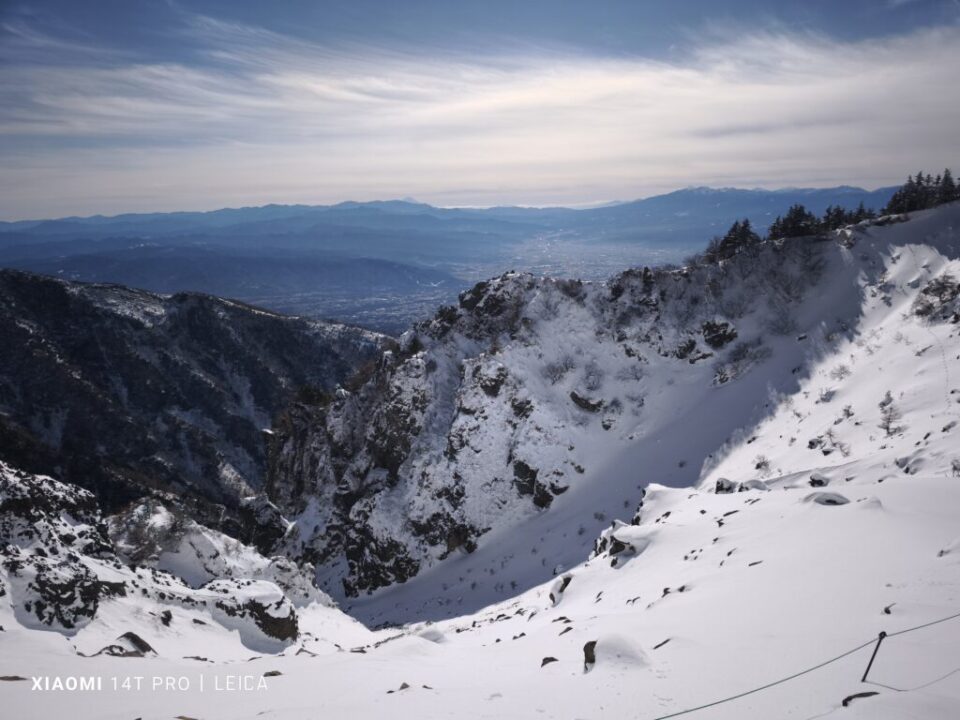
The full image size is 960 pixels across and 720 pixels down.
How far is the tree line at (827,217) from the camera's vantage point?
172ft

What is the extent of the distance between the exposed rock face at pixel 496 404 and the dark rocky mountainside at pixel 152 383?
24.7ft

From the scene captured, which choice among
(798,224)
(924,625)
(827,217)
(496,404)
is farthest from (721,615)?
(827,217)

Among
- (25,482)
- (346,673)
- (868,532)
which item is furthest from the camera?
(25,482)

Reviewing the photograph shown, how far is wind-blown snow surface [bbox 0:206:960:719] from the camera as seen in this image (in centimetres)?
877

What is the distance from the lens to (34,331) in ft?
261

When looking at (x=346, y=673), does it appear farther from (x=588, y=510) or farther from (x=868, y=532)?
(x=588, y=510)

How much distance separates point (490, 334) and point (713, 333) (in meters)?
21.5

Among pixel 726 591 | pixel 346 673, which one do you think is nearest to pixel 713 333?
pixel 726 591

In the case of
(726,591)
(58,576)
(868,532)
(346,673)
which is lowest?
(58,576)

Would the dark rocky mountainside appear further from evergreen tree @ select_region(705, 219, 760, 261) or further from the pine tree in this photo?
the pine tree

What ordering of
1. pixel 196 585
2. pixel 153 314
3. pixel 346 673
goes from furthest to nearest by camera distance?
pixel 153 314 → pixel 196 585 → pixel 346 673

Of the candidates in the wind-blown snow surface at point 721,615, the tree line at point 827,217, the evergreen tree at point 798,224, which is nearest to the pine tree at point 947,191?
the tree line at point 827,217

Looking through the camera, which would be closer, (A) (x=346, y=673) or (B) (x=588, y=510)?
(A) (x=346, y=673)

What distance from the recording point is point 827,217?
56.0 m
